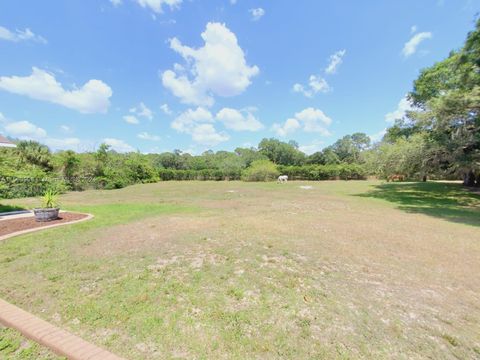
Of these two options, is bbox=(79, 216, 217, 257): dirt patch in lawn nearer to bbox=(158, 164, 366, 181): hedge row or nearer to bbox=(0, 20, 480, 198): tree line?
bbox=(0, 20, 480, 198): tree line

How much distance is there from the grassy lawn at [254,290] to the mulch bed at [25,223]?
34.4 inches

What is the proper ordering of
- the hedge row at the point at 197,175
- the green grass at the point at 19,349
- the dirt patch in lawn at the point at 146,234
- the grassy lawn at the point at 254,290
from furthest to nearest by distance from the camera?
the hedge row at the point at 197,175
the dirt patch in lawn at the point at 146,234
the grassy lawn at the point at 254,290
the green grass at the point at 19,349

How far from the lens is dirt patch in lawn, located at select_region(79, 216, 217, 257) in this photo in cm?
416

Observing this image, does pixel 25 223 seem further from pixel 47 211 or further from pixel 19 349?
pixel 19 349

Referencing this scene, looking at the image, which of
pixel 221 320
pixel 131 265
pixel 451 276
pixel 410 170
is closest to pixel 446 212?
pixel 410 170

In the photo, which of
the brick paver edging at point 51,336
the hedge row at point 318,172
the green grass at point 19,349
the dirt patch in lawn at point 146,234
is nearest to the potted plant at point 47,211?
the dirt patch in lawn at point 146,234

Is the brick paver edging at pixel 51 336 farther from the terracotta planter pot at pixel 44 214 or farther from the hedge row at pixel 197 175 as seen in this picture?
the hedge row at pixel 197 175

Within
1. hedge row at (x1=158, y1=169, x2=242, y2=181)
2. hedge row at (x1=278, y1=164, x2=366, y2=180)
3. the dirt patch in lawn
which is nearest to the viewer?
the dirt patch in lawn

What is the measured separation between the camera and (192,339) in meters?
1.97

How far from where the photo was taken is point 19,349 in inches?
73.2

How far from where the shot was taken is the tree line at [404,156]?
9266mm

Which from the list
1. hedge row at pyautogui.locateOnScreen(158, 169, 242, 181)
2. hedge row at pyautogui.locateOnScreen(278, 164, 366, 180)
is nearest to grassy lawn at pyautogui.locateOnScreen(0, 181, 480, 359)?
hedge row at pyautogui.locateOnScreen(278, 164, 366, 180)

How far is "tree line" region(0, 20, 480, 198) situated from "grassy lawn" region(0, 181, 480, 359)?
6657 mm

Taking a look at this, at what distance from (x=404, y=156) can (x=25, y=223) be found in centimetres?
1639
